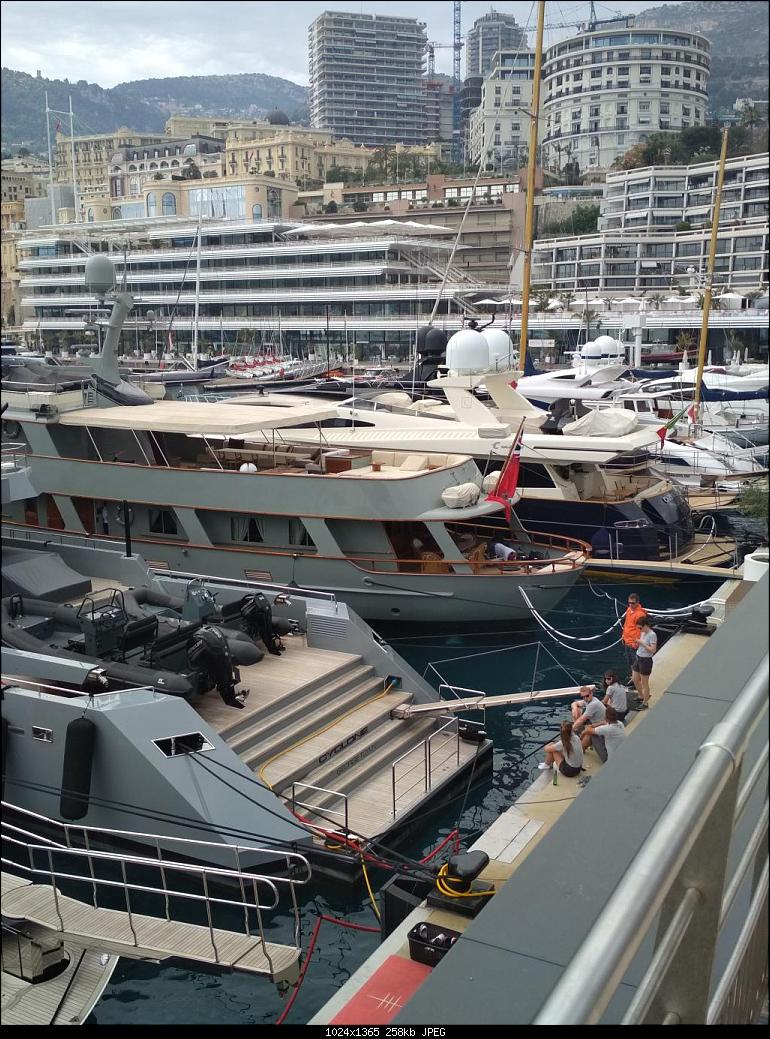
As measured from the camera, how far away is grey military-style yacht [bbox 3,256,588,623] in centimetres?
1638

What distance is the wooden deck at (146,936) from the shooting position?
7531 mm

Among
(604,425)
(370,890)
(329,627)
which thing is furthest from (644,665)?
(604,425)

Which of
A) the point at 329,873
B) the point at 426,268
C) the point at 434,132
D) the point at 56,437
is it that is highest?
the point at 434,132

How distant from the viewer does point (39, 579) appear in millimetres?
12828

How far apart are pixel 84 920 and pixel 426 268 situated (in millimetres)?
63280

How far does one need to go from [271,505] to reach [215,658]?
6.50 meters

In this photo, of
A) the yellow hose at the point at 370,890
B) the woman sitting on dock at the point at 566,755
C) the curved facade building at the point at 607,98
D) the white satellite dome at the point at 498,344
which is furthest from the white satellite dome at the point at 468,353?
the curved facade building at the point at 607,98

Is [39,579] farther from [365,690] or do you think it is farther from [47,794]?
[365,690]

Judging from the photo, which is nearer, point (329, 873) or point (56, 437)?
point (329, 873)

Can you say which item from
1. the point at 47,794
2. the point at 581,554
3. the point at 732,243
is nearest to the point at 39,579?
the point at 47,794

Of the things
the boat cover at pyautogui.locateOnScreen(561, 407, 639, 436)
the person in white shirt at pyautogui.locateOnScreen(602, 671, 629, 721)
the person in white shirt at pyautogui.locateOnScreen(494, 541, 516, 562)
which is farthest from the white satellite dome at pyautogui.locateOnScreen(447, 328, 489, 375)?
the person in white shirt at pyautogui.locateOnScreen(602, 671, 629, 721)

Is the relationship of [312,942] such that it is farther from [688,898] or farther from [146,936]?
A: [688,898]

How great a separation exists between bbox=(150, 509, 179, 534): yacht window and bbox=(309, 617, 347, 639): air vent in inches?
239

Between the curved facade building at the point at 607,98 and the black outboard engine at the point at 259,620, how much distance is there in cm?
6473
